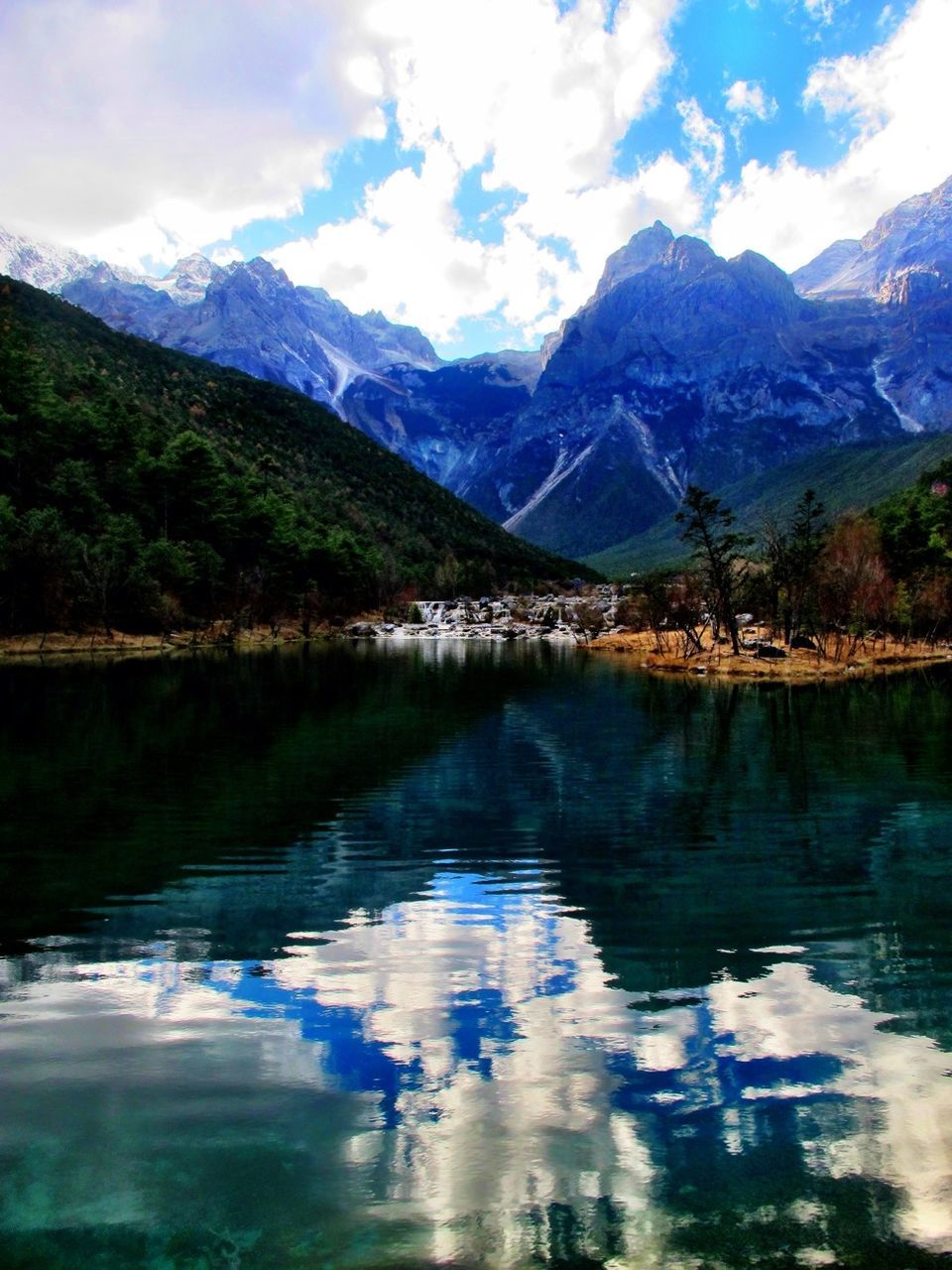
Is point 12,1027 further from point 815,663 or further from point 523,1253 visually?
point 815,663

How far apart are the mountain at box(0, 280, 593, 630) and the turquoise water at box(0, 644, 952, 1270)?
60.8m

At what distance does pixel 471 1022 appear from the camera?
9523mm

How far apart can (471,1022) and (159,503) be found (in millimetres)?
101839

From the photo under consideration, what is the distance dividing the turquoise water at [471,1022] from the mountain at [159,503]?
2395 inches

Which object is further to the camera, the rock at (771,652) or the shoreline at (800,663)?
the rock at (771,652)

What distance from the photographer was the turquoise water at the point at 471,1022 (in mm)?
6266

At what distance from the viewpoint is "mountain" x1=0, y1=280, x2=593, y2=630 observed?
259 ft

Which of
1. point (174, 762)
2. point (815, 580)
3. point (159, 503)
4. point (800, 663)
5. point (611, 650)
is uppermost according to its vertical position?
point (159, 503)

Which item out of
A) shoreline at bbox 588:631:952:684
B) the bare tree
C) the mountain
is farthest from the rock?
the mountain

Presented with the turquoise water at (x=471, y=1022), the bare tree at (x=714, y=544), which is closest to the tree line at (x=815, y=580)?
the bare tree at (x=714, y=544)

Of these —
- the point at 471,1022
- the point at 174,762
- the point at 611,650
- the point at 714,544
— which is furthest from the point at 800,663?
the point at 471,1022

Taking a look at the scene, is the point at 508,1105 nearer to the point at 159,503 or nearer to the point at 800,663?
the point at 800,663

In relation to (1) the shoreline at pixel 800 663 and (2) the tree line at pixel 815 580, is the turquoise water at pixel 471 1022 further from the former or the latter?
(2) the tree line at pixel 815 580

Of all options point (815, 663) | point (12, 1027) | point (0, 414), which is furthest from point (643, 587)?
point (12, 1027)
